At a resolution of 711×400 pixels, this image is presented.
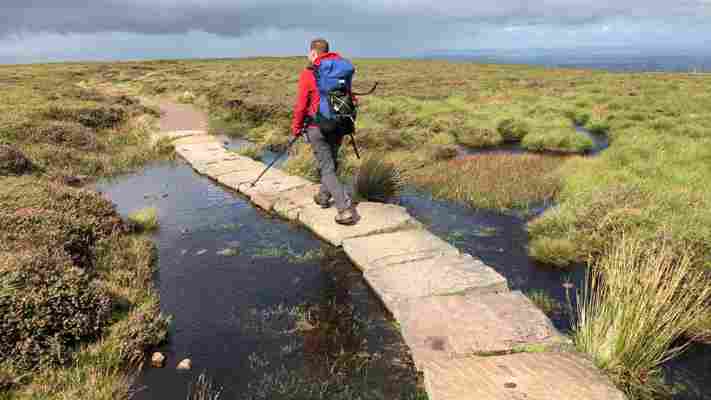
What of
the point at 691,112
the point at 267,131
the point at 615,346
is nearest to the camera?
the point at 615,346

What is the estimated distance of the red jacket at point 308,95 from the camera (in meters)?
6.08

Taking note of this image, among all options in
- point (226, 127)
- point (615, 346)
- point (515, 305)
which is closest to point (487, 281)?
point (515, 305)

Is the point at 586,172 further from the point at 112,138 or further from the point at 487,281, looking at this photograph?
the point at 112,138

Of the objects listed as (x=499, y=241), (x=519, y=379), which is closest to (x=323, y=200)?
(x=499, y=241)

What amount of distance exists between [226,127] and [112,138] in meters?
4.85

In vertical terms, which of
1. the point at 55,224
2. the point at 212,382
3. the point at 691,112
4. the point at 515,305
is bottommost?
the point at 212,382

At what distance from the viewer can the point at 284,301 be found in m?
4.93

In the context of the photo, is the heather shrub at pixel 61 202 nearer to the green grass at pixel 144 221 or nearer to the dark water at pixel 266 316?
the green grass at pixel 144 221

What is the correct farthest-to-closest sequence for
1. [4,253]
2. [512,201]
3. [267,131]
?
[267,131]
[512,201]
[4,253]

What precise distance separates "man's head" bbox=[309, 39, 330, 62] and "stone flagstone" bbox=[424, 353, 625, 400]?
14.6ft

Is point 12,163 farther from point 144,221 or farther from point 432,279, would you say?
point 432,279

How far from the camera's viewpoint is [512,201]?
27.7 ft

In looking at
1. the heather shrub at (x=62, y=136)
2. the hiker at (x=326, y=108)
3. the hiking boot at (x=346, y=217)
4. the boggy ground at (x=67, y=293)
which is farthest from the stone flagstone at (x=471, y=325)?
the heather shrub at (x=62, y=136)

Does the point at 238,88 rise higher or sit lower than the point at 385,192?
higher
